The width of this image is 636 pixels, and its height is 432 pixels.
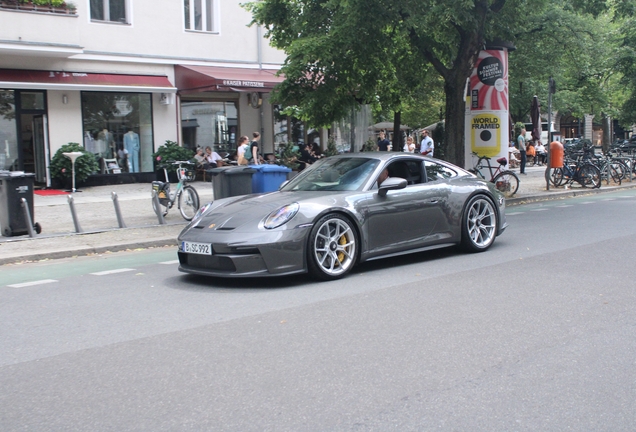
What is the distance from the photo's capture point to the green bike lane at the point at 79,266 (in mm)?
8352

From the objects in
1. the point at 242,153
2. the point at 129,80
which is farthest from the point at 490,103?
the point at 129,80

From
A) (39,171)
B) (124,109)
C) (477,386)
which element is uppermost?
(124,109)

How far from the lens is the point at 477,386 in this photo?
423cm

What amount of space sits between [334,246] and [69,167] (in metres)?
14.1

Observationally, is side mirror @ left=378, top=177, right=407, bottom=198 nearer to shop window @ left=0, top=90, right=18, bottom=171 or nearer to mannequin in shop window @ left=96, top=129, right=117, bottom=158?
shop window @ left=0, top=90, right=18, bottom=171

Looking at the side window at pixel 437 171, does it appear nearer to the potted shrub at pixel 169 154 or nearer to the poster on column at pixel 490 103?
the poster on column at pixel 490 103

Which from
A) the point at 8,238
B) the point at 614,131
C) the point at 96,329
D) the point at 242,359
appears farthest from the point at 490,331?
the point at 614,131

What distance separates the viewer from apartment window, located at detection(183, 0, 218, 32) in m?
22.8

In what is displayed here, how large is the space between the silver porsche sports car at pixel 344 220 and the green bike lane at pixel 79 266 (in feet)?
5.45

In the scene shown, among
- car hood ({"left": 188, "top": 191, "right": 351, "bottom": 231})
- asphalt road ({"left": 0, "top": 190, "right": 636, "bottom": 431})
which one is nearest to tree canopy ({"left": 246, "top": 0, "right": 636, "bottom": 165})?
car hood ({"left": 188, "top": 191, "right": 351, "bottom": 231})

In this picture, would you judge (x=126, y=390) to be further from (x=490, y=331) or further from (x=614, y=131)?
(x=614, y=131)

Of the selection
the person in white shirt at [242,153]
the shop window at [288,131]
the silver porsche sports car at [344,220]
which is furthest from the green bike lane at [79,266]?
the shop window at [288,131]

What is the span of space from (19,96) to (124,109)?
3.17 metres

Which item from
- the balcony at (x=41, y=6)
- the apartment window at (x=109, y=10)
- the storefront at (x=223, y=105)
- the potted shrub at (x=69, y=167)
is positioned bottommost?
the potted shrub at (x=69, y=167)
